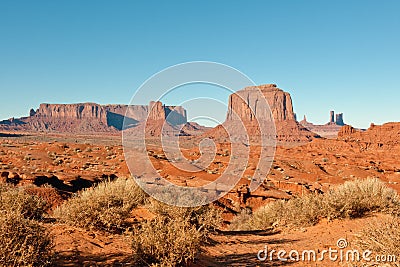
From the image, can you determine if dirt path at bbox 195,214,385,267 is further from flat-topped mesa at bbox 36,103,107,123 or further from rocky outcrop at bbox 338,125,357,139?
flat-topped mesa at bbox 36,103,107,123

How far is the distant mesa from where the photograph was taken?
159200 millimetres

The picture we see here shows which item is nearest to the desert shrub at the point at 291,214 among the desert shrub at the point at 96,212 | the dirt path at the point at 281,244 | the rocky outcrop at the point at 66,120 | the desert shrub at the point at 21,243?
the dirt path at the point at 281,244

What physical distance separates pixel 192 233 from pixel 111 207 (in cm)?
316

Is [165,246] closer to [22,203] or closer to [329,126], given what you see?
[22,203]

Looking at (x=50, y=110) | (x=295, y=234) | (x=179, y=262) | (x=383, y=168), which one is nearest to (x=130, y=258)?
(x=179, y=262)

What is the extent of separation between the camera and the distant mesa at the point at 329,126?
6268 inches

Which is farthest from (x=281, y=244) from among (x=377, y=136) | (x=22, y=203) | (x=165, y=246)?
(x=377, y=136)

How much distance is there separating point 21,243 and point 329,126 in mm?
188131

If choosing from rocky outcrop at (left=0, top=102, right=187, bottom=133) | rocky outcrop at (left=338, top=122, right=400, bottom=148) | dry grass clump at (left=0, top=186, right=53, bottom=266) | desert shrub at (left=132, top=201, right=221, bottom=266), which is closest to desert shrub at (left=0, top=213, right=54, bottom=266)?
dry grass clump at (left=0, top=186, right=53, bottom=266)

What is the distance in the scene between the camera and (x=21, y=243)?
14.8 feet

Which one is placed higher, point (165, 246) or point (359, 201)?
point (359, 201)

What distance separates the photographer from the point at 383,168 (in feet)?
138

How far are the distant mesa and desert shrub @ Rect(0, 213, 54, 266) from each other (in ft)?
513

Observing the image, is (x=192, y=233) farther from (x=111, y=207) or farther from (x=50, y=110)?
(x=50, y=110)
